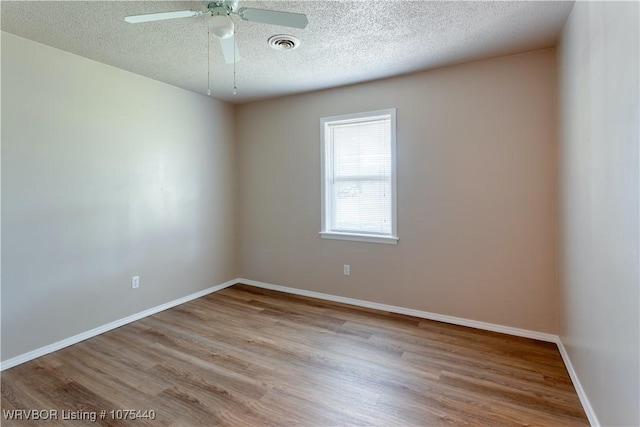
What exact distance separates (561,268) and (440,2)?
7.06ft

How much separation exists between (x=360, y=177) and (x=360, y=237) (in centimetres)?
68

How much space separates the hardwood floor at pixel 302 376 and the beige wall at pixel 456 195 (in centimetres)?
39

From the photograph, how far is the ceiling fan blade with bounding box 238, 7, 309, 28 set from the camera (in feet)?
5.47

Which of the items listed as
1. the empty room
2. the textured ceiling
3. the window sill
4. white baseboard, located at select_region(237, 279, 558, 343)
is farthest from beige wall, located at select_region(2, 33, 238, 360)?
the window sill

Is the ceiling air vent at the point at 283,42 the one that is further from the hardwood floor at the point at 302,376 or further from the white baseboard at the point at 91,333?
the white baseboard at the point at 91,333

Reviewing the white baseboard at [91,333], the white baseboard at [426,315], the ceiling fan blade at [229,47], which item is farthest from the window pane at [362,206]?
the white baseboard at [91,333]

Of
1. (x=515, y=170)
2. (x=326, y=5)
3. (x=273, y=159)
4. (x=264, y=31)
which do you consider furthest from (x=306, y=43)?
(x=515, y=170)

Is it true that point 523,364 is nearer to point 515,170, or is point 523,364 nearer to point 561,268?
point 561,268

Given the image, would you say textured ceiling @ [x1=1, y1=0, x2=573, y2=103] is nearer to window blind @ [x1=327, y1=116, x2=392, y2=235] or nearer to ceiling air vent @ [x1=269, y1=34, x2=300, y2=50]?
ceiling air vent @ [x1=269, y1=34, x2=300, y2=50]

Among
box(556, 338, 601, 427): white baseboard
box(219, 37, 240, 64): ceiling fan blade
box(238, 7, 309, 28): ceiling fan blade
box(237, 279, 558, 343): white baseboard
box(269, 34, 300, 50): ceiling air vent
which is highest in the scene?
box(269, 34, 300, 50): ceiling air vent

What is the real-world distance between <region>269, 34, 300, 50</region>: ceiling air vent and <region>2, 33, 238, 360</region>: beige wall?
163cm

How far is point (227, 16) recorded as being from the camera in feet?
6.28

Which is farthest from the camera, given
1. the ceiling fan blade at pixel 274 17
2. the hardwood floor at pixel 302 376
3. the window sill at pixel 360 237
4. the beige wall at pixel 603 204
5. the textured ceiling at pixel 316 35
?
the window sill at pixel 360 237

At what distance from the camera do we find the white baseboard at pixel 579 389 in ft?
5.49
